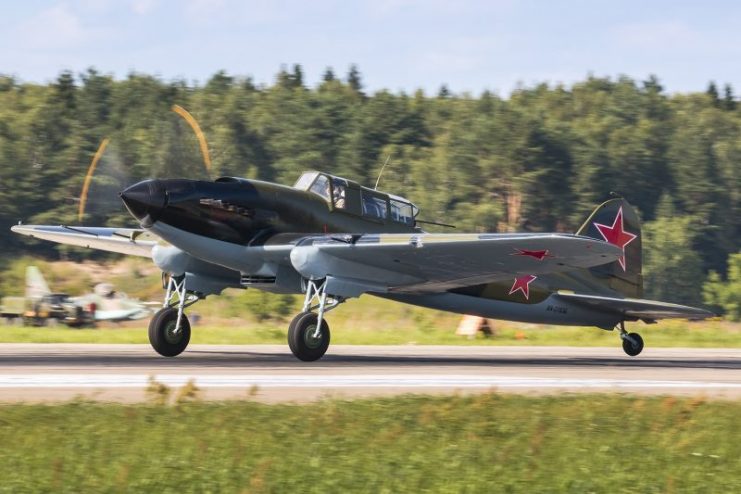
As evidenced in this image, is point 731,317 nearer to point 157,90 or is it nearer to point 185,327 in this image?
point 157,90

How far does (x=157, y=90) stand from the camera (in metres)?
91.2

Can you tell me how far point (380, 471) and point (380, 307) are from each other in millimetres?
44498

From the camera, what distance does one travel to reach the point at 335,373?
626 inches

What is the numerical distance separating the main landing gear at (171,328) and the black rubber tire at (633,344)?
9580 mm

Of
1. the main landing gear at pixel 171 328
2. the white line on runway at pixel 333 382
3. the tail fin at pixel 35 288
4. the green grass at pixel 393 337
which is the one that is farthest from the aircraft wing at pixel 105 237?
the tail fin at pixel 35 288

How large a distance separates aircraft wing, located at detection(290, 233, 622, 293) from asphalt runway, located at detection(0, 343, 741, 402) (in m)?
1.55

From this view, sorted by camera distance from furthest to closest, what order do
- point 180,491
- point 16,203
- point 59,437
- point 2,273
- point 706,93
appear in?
point 706,93 < point 16,203 < point 2,273 < point 59,437 < point 180,491

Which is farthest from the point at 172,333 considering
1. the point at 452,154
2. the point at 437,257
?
the point at 452,154

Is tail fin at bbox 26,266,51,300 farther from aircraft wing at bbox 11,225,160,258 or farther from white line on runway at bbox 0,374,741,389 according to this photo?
white line on runway at bbox 0,374,741,389

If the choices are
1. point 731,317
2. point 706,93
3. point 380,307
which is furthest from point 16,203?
point 706,93

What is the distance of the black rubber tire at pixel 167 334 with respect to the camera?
19453 mm

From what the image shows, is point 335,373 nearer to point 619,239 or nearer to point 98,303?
point 619,239

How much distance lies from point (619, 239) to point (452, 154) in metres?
68.5

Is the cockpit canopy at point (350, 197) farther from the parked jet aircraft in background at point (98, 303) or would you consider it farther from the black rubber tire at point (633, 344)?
the parked jet aircraft in background at point (98, 303)
